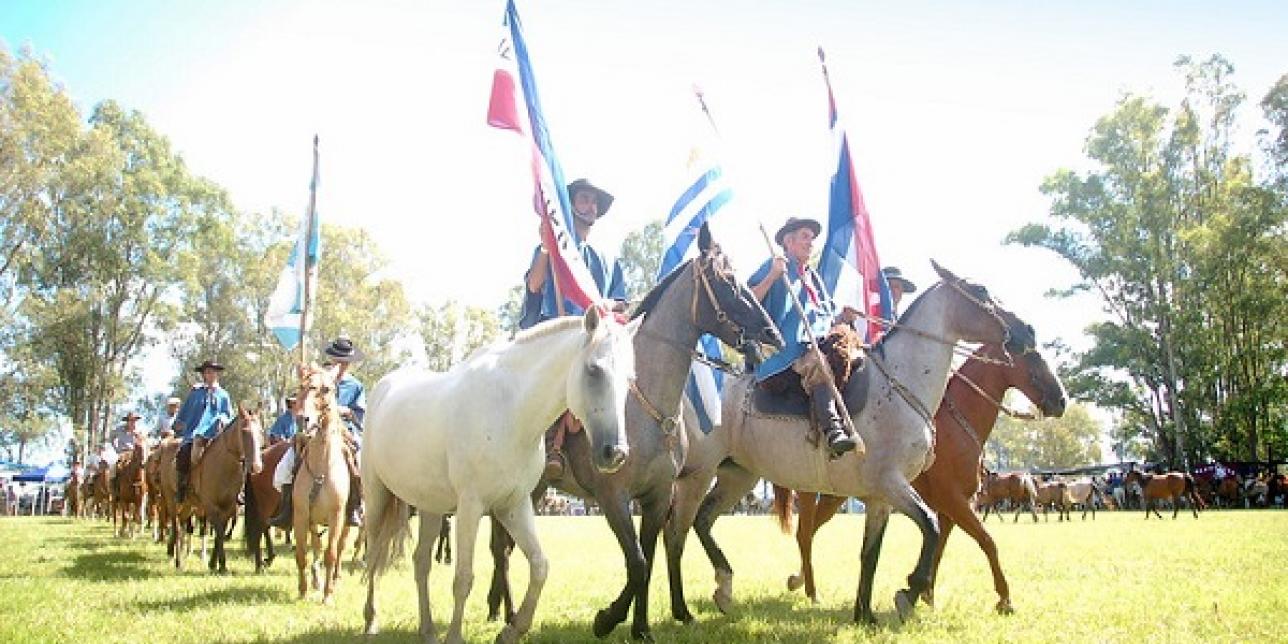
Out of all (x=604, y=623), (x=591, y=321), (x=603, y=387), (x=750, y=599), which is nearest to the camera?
(x=603, y=387)

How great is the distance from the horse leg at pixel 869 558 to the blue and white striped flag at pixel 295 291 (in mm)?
8180

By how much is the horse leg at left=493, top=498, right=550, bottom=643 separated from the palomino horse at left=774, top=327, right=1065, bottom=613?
435cm

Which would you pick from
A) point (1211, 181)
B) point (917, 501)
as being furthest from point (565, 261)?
point (1211, 181)

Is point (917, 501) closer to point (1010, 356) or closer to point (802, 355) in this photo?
point (802, 355)

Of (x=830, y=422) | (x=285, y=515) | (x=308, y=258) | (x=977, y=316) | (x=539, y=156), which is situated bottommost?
(x=285, y=515)

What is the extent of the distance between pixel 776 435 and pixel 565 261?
2.80 metres

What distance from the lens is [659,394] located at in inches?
267

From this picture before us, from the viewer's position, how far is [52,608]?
8.41 metres

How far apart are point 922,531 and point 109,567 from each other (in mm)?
12645

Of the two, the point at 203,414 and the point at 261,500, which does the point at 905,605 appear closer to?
the point at 261,500

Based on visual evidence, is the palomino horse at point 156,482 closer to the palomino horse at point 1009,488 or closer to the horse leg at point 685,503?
the horse leg at point 685,503

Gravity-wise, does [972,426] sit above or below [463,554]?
above

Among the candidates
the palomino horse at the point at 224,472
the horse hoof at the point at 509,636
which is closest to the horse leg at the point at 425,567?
the horse hoof at the point at 509,636

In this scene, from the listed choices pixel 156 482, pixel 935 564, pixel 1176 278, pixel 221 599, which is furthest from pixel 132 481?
pixel 1176 278
